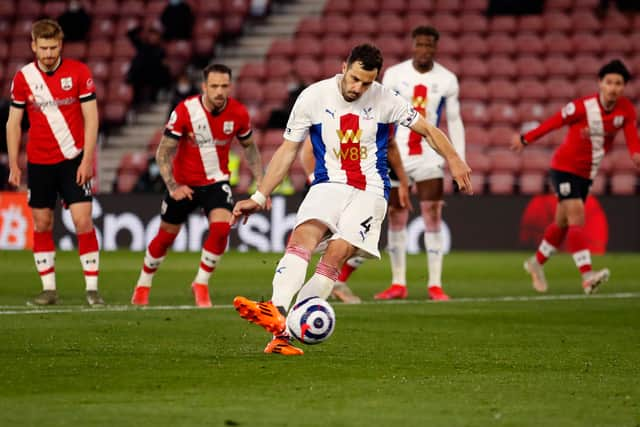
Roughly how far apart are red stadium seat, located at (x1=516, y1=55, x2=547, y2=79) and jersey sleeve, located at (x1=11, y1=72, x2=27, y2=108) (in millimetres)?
13818

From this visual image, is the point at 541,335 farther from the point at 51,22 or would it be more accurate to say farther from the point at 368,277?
the point at 368,277

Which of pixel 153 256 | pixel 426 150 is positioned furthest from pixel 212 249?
pixel 426 150

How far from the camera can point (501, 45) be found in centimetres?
2305

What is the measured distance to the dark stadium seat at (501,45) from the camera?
23.0 meters

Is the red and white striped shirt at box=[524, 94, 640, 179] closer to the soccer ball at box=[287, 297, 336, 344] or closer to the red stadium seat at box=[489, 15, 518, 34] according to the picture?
the soccer ball at box=[287, 297, 336, 344]

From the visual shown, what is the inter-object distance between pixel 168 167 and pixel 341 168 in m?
3.15

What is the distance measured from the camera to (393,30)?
23.5m

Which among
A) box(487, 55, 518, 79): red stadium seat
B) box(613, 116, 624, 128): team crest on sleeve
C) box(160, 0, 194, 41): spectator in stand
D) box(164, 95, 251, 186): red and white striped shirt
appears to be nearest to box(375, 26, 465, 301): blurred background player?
box(613, 116, 624, 128): team crest on sleeve

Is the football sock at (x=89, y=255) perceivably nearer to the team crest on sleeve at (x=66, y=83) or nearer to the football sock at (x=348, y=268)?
the team crest on sleeve at (x=66, y=83)

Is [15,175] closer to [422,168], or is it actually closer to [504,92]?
[422,168]

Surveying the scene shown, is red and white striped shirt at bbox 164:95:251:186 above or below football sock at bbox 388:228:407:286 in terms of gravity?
above

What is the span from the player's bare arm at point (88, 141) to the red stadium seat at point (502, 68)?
530 inches

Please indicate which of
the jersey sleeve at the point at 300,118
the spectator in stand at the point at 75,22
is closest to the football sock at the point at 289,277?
the jersey sleeve at the point at 300,118

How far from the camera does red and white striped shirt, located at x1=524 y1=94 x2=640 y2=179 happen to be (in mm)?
11939
